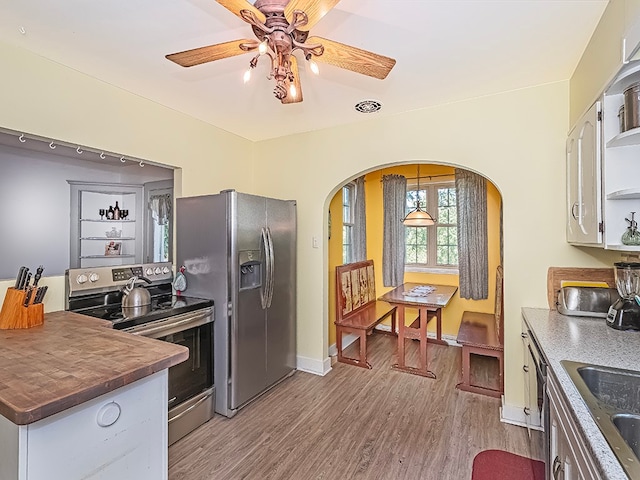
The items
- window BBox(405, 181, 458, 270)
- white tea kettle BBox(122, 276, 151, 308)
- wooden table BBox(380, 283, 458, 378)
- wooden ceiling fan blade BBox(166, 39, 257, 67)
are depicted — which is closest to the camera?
wooden ceiling fan blade BBox(166, 39, 257, 67)

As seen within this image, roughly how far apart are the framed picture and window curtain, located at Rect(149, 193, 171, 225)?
0.67 metres

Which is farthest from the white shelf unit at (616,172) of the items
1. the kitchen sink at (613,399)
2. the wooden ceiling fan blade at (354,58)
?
the wooden ceiling fan blade at (354,58)

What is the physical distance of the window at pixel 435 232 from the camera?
459cm

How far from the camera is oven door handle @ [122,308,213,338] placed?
204cm

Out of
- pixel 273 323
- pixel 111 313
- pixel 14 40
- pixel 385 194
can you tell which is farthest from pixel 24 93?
pixel 385 194

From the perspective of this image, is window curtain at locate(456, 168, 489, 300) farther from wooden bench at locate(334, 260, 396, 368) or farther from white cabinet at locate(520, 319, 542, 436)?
white cabinet at locate(520, 319, 542, 436)

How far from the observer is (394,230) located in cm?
474

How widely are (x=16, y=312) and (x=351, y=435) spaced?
2.17m

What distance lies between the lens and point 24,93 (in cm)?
201

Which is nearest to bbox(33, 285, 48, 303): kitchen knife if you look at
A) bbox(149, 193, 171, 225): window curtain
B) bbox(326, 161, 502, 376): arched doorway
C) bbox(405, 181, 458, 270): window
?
bbox(149, 193, 171, 225): window curtain

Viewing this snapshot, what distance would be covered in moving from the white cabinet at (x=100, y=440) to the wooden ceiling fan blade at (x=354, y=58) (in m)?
1.57

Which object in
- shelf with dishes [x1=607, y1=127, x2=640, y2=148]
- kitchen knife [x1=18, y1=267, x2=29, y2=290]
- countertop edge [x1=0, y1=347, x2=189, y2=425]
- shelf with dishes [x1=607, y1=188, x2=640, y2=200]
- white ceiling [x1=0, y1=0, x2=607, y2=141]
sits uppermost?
white ceiling [x1=0, y1=0, x2=607, y2=141]

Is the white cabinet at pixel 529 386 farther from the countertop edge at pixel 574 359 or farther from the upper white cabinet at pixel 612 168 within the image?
the upper white cabinet at pixel 612 168

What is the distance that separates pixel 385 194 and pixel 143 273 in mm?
3356
